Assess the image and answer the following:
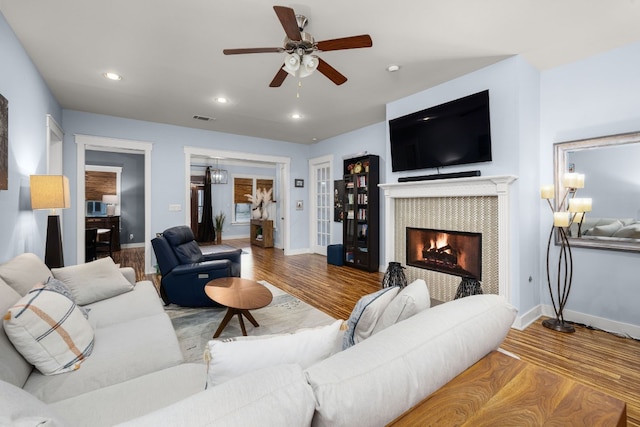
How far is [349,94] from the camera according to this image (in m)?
3.83

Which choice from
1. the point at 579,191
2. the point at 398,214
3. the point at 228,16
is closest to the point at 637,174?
the point at 579,191

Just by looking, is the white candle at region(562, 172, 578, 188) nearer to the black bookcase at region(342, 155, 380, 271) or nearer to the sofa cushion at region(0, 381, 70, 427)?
the black bookcase at region(342, 155, 380, 271)

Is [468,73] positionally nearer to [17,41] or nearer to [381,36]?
[381,36]

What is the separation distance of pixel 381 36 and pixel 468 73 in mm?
1346

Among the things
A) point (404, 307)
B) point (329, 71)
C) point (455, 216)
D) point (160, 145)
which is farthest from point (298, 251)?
point (404, 307)

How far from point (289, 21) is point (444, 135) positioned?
2.33 meters

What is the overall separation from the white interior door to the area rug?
326 cm

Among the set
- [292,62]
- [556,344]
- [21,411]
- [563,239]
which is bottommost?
[556,344]

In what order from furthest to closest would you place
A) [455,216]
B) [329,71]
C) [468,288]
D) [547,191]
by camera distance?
[455,216]
[468,288]
[547,191]
[329,71]

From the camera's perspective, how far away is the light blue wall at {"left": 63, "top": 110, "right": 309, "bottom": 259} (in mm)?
4508

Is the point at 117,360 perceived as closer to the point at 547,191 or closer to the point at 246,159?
the point at 547,191

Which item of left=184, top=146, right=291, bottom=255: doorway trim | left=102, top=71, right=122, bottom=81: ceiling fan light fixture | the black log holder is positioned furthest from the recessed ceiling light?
the black log holder

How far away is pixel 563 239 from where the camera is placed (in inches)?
117

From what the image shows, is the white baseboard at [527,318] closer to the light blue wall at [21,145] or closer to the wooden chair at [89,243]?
the light blue wall at [21,145]
